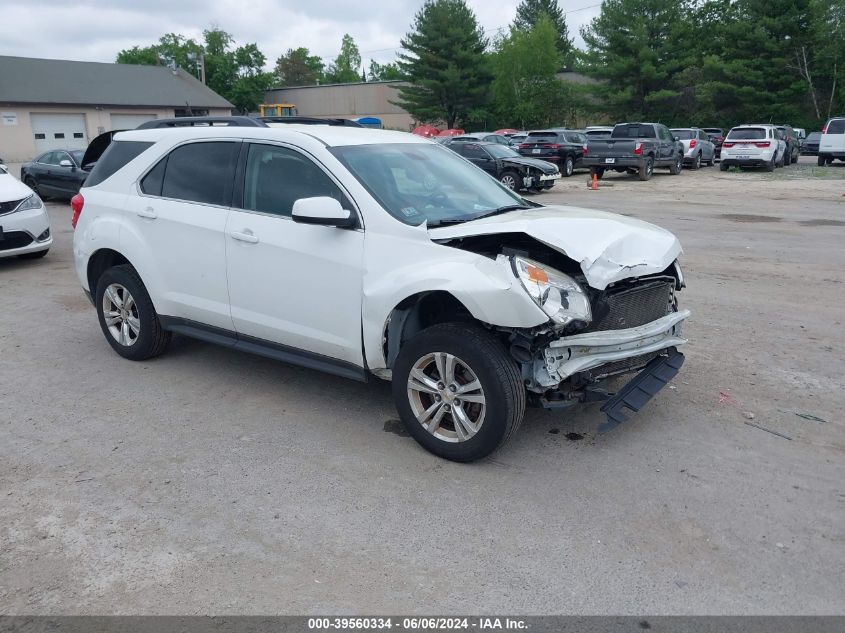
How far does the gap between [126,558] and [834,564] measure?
322 centimetres

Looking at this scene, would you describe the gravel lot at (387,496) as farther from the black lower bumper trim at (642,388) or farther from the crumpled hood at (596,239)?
the crumpled hood at (596,239)

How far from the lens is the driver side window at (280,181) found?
4.81 m

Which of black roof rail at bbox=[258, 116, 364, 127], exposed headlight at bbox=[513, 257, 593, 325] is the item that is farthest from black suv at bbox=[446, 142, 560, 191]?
exposed headlight at bbox=[513, 257, 593, 325]

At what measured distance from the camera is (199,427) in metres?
4.80

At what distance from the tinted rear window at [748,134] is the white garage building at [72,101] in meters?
32.2

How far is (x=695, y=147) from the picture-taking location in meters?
30.4

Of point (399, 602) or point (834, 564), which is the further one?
point (834, 564)

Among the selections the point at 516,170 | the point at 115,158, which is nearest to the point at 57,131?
the point at 516,170

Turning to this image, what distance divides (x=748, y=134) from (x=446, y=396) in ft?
92.9

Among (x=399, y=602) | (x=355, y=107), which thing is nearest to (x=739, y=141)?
(x=399, y=602)

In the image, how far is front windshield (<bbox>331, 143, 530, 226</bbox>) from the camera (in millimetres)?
4691

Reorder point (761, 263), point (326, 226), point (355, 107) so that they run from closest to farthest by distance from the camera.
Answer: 1. point (326, 226)
2. point (761, 263)
3. point (355, 107)

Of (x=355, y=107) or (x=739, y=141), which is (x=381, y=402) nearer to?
(x=739, y=141)

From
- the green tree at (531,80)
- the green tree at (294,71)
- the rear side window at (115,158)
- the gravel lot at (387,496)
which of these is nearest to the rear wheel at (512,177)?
the gravel lot at (387,496)
